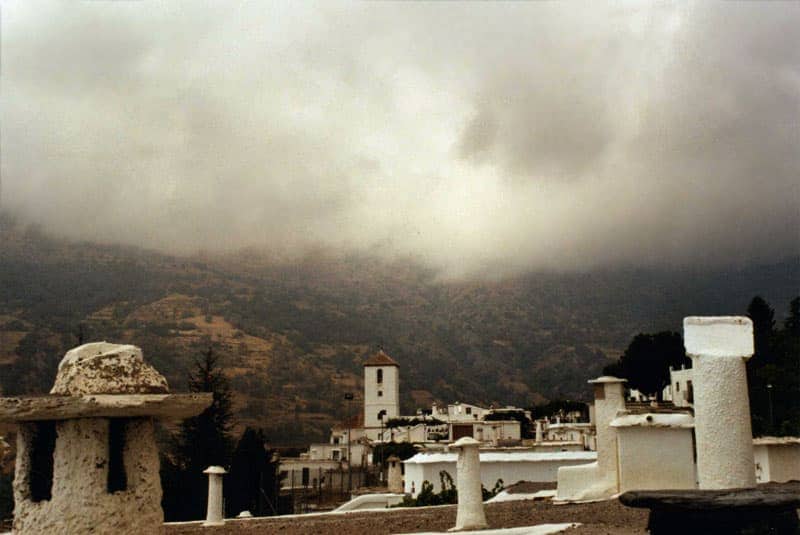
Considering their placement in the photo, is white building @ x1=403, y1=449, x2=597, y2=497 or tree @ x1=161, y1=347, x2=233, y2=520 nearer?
white building @ x1=403, y1=449, x2=597, y2=497

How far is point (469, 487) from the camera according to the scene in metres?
13.9

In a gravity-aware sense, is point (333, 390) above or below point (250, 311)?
below

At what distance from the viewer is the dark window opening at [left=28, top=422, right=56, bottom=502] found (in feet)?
23.8

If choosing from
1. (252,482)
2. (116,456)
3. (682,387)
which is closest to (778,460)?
(116,456)

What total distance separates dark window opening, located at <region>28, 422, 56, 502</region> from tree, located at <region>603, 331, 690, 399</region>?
6277 cm

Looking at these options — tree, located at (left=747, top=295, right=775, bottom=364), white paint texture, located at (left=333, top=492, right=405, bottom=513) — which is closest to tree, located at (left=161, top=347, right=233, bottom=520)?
white paint texture, located at (left=333, top=492, right=405, bottom=513)

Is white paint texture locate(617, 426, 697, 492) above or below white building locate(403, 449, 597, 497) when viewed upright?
above

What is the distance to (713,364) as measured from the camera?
8.34 m

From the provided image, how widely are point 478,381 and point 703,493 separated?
12656 cm

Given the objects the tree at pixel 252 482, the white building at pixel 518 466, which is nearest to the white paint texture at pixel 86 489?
the white building at pixel 518 466

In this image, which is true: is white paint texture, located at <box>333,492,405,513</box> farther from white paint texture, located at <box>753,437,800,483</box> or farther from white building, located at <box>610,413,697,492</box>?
white paint texture, located at <box>753,437,800,483</box>

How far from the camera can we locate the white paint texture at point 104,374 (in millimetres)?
7266

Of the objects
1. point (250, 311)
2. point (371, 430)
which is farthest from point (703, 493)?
point (250, 311)

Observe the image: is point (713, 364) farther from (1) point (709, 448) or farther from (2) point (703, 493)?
(2) point (703, 493)
